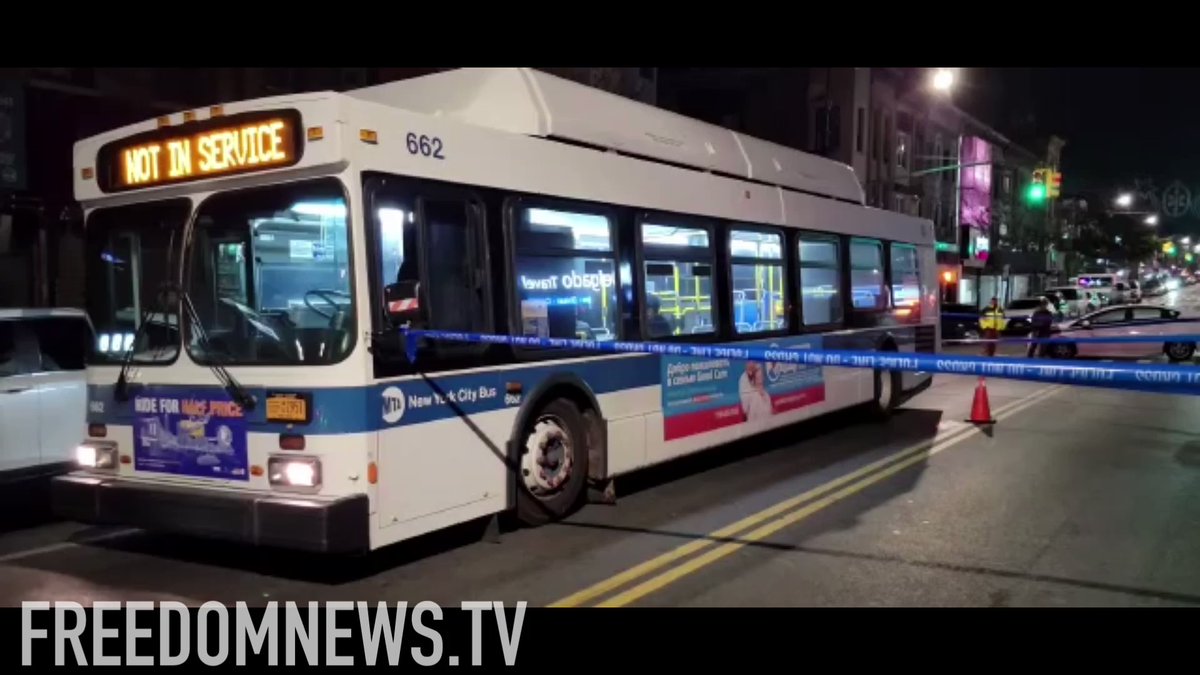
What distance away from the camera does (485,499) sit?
6.55m

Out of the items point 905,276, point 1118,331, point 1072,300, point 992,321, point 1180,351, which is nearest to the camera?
point 905,276

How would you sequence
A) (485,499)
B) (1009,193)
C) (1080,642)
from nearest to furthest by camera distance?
(1080,642)
(485,499)
(1009,193)

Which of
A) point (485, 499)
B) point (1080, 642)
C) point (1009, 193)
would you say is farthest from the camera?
point (1009, 193)

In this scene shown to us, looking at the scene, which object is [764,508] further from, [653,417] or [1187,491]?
[1187,491]

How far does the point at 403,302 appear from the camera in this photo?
5.54m

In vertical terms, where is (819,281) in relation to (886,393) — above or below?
above

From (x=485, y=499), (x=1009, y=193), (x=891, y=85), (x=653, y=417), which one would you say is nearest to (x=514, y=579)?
(x=485, y=499)

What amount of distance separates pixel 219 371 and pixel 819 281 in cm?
748

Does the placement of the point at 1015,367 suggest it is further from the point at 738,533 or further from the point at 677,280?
the point at 677,280

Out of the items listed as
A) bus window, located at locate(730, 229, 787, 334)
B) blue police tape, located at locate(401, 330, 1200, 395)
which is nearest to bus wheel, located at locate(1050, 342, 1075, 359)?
bus window, located at locate(730, 229, 787, 334)

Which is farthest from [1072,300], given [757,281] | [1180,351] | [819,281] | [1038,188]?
[757,281]

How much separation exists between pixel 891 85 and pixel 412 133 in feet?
136

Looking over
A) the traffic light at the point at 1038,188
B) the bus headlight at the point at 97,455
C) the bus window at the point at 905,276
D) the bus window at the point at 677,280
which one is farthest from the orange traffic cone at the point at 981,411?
the traffic light at the point at 1038,188

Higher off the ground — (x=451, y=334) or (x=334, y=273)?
(x=334, y=273)
